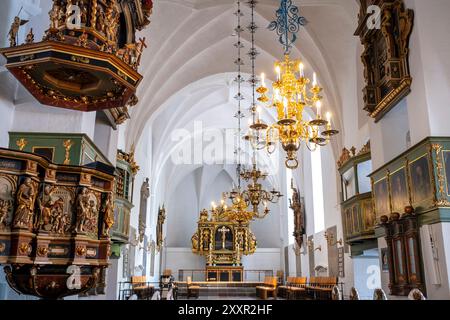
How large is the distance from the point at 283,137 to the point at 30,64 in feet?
14.3

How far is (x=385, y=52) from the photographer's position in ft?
27.1

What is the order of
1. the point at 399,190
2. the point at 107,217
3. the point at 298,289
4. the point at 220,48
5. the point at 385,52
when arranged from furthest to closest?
1. the point at 220,48
2. the point at 298,289
3. the point at 385,52
4. the point at 399,190
5. the point at 107,217

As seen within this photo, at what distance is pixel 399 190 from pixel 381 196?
84cm

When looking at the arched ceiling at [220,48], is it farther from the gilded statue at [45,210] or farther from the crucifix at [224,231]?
the crucifix at [224,231]

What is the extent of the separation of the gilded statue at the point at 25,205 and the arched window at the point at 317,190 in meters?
13.9

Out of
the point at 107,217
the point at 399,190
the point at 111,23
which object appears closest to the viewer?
the point at 107,217

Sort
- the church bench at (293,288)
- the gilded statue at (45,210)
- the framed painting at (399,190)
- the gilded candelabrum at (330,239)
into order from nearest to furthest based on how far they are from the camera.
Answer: the gilded statue at (45,210), the framed painting at (399,190), the gilded candelabrum at (330,239), the church bench at (293,288)

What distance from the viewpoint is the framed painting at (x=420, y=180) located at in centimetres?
655

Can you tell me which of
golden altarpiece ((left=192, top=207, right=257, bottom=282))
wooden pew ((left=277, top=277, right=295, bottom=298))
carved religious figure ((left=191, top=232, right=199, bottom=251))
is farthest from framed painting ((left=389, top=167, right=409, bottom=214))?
carved religious figure ((left=191, top=232, right=199, bottom=251))

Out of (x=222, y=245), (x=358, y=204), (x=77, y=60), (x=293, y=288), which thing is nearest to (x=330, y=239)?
(x=293, y=288)

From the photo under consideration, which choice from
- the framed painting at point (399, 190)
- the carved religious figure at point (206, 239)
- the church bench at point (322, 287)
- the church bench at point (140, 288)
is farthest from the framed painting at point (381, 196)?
the carved religious figure at point (206, 239)

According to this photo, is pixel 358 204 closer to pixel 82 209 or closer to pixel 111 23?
pixel 111 23

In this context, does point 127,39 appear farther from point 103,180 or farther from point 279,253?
point 279,253
